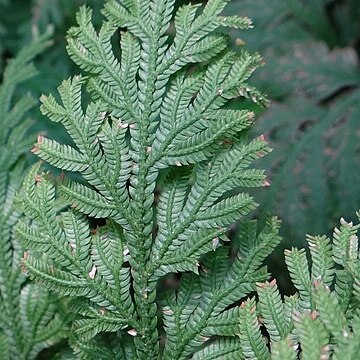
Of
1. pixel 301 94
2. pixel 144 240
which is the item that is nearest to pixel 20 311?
pixel 144 240

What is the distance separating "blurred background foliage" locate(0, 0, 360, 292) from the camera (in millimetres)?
1332

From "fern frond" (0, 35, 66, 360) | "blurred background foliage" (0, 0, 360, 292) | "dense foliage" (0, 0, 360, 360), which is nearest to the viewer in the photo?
"dense foliage" (0, 0, 360, 360)

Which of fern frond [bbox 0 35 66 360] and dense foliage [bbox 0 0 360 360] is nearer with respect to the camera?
dense foliage [bbox 0 0 360 360]

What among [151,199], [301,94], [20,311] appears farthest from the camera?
[301,94]

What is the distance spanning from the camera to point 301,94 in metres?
1.54

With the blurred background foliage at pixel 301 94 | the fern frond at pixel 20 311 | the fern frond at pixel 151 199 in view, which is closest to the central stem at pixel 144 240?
the fern frond at pixel 151 199

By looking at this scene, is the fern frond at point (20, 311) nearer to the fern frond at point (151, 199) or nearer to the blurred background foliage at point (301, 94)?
the fern frond at point (151, 199)

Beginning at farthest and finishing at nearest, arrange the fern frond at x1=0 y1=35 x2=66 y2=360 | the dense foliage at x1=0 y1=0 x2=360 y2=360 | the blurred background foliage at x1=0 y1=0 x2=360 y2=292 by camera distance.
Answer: the blurred background foliage at x1=0 y1=0 x2=360 y2=292, the fern frond at x1=0 y1=35 x2=66 y2=360, the dense foliage at x1=0 y1=0 x2=360 y2=360

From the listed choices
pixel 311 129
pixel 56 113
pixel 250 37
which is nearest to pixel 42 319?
pixel 56 113

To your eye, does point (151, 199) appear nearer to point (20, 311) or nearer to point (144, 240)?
point (144, 240)

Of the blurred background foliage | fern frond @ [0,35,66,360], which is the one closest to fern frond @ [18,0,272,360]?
fern frond @ [0,35,66,360]

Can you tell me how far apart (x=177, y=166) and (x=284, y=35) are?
0.93m

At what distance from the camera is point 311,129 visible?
1.45m

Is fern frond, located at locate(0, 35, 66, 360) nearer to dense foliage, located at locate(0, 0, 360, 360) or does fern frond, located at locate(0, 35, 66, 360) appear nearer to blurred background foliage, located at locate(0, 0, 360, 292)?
dense foliage, located at locate(0, 0, 360, 360)
